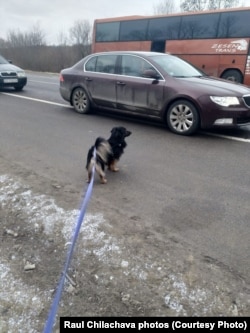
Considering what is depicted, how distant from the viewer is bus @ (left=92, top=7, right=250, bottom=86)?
42.2 ft

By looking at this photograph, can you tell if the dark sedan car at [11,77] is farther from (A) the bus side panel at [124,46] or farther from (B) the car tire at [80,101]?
(A) the bus side panel at [124,46]

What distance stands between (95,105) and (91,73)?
0.83m

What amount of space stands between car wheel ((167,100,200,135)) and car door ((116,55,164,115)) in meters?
0.35

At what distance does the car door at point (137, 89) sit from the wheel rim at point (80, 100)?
122 centimetres

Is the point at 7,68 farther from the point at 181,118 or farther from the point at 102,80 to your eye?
the point at 181,118

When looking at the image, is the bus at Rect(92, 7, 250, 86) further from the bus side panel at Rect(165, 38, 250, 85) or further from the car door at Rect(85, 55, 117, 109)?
the car door at Rect(85, 55, 117, 109)

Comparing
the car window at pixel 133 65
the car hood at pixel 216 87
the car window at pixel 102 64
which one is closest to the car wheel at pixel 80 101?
the car window at pixel 102 64

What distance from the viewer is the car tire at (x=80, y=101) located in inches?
319

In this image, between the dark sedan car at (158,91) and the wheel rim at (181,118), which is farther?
the wheel rim at (181,118)

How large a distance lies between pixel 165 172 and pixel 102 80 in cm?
393

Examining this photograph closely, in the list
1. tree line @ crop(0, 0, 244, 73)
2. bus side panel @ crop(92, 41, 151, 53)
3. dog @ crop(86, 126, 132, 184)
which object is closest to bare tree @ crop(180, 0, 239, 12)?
tree line @ crop(0, 0, 244, 73)

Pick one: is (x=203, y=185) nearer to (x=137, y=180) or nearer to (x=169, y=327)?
(x=137, y=180)

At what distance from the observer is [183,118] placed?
6293mm

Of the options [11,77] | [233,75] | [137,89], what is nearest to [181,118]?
[137,89]
